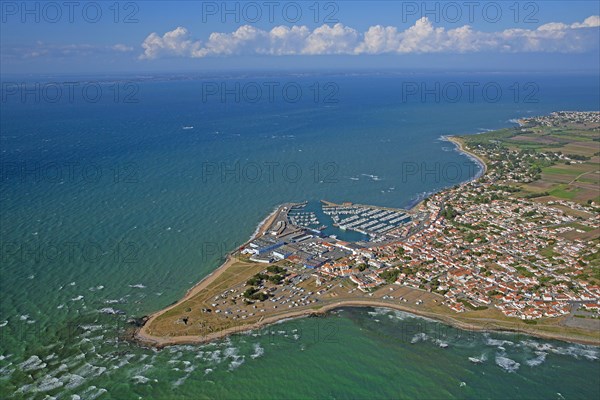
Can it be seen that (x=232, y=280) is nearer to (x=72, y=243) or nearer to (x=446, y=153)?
(x=72, y=243)

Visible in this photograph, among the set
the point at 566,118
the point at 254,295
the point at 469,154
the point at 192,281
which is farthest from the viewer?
the point at 566,118

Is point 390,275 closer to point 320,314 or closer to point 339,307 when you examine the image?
point 339,307

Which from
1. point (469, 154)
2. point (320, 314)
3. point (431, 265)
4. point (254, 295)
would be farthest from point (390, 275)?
point (469, 154)

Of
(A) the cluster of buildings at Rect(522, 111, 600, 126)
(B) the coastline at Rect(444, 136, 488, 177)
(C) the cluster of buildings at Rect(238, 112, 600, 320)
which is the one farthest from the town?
(A) the cluster of buildings at Rect(522, 111, 600, 126)

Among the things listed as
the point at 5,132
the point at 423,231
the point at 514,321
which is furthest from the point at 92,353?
the point at 5,132

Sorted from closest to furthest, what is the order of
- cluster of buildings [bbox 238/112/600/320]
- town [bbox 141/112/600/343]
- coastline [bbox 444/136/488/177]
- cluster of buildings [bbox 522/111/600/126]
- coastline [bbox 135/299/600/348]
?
coastline [bbox 135/299/600/348], town [bbox 141/112/600/343], cluster of buildings [bbox 238/112/600/320], coastline [bbox 444/136/488/177], cluster of buildings [bbox 522/111/600/126]

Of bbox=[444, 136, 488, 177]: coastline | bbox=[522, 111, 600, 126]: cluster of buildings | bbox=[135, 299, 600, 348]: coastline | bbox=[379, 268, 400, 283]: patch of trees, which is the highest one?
bbox=[522, 111, 600, 126]: cluster of buildings

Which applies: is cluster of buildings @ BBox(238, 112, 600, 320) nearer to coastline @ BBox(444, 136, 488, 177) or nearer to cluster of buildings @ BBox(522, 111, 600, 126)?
coastline @ BBox(444, 136, 488, 177)

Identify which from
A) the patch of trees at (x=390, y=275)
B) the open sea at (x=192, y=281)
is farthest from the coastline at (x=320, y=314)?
the patch of trees at (x=390, y=275)

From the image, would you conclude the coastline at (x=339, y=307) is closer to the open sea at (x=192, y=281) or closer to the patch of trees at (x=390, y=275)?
the open sea at (x=192, y=281)
